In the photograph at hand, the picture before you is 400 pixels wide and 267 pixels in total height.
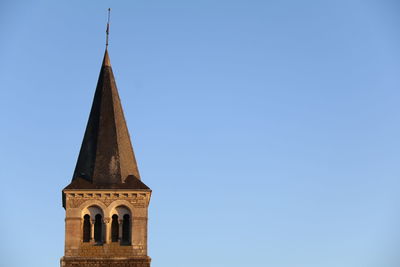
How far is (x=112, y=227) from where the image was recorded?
3834cm

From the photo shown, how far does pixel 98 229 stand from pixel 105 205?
1054 millimetres

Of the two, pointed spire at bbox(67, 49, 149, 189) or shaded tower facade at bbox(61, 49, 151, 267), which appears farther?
pointed spire at bbox(67, 49, 149, 189)

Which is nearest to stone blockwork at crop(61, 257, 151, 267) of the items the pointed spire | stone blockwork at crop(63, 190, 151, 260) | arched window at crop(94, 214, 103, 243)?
stone blockwork at crop(63, 190, 151, 260)

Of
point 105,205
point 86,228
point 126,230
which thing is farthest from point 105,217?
point 126,230

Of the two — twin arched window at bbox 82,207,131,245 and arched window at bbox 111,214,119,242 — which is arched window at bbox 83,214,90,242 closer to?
twin arched window at bbox 82,207,131,245

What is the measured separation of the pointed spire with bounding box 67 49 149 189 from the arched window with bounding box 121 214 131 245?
1.40m

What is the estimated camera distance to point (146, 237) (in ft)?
125

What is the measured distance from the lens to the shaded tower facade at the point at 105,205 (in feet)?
124

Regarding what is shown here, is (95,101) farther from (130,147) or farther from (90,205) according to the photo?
(90,205)

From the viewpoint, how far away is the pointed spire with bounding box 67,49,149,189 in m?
38.9

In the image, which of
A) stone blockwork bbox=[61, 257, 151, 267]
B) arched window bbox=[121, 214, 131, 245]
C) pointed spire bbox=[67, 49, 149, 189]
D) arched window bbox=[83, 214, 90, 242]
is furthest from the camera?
pointed spire bbox=[67, 49, 149, 189]

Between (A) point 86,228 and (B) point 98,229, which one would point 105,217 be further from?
(A) point 86,228

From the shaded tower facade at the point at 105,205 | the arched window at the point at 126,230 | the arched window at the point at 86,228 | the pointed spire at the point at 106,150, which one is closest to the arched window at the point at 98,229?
the shaded tower facade at the point at 105,205

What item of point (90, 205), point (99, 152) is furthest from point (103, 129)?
point (90, 205)
